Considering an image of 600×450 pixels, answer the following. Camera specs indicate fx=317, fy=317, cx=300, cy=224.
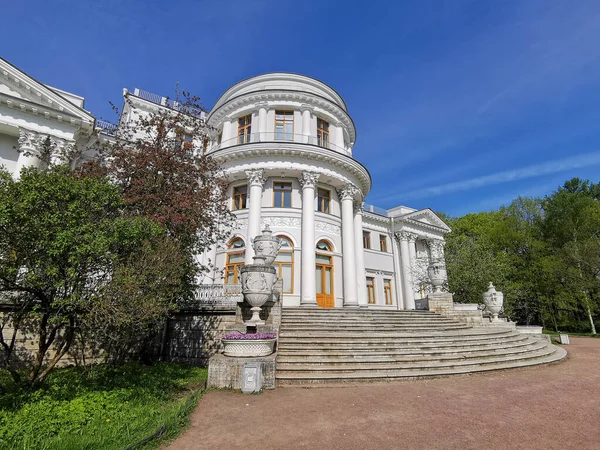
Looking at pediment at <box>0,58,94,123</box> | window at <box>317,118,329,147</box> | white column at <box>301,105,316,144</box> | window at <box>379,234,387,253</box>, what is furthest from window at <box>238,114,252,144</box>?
window at <box>379,234,387,253</box>

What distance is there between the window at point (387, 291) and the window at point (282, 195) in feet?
43.0

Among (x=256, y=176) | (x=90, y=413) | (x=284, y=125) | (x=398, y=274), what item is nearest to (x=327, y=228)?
(x=256, y=176)

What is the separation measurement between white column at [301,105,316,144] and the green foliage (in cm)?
1514

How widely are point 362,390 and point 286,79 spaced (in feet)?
74.6

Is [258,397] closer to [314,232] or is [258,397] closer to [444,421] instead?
[444,421]

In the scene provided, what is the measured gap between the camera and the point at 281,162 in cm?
2048

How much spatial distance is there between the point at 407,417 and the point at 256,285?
6.32 m

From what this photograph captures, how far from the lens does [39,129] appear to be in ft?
Answer: 52.4

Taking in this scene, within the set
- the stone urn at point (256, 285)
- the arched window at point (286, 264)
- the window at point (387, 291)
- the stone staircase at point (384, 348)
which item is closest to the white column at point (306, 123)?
the arched window at point (286, 264)

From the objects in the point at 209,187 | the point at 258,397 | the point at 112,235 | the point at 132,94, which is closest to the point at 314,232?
the point at 209,187

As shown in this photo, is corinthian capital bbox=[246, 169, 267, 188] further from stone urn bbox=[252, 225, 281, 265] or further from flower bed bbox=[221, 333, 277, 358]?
flower bed bbox=[221, 333, 277, 358]

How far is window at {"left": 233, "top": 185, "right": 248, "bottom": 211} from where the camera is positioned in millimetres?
21312

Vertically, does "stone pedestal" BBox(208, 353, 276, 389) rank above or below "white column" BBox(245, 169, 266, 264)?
below

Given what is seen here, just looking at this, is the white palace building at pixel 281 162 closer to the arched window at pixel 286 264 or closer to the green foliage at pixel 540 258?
the arched window at pixel 286 264
